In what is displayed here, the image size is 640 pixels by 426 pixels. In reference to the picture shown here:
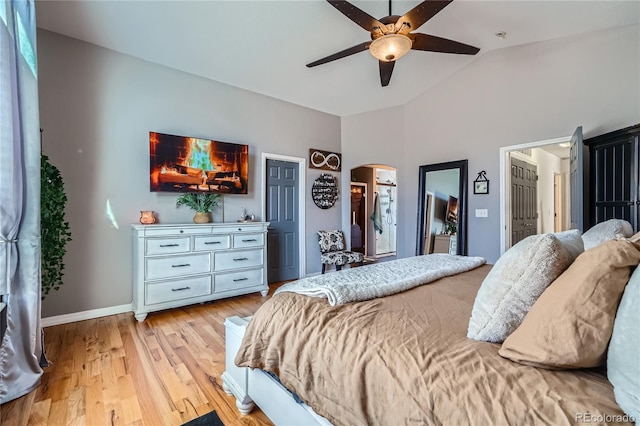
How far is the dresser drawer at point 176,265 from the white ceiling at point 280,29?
2328 mm

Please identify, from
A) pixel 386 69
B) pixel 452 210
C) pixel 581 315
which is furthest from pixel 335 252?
pixel 581 315

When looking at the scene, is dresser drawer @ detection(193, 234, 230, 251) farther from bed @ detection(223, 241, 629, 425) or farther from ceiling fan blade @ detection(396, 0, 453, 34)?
ceiling fan blade @ detection(396, 0, 453, 34)

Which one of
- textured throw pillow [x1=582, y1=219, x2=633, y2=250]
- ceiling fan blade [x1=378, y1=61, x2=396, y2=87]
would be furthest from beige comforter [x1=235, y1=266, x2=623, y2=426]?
ceiling fan blade [x1=378, y1=61, x2=396, y2=87]

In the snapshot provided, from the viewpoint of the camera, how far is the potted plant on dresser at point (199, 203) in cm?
362

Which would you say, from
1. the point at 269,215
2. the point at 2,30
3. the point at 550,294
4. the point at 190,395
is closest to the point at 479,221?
the point at 269,215

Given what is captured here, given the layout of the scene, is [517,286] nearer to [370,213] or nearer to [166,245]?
[166,245]

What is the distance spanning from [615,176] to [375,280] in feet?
9.28

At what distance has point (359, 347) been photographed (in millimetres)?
1055

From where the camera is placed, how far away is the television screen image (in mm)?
4432

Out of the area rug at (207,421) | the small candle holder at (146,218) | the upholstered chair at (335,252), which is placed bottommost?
the area rug at (207,421)

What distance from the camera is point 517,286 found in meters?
0.99

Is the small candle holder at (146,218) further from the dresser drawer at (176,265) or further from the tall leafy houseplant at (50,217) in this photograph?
the tall leafy houseplant at (50,217)

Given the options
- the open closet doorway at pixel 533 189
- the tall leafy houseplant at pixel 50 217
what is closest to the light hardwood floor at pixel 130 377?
the tall leafy houseplant at pixel 50 217

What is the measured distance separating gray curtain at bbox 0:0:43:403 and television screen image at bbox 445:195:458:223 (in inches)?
184
